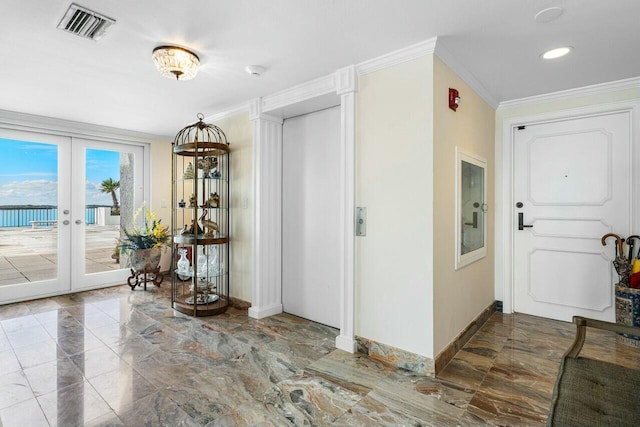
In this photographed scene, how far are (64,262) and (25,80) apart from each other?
2527 millimetres

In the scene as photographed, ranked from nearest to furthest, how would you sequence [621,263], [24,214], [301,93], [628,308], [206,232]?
[628,308], [621,263], [301,93], [206,232], [24,214]

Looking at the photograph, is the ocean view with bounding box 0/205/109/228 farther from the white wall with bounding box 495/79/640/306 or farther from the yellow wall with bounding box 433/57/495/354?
the white wall with bounding box 495/79/640/306

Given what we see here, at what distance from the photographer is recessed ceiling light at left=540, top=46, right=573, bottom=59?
2318mm

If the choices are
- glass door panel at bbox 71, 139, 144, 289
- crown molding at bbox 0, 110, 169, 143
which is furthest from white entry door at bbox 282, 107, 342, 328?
glass door panel at bbox 71, 139, 144, 289

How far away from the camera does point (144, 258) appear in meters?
4.45

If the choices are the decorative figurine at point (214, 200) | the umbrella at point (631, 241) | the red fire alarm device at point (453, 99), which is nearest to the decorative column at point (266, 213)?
the decorative figurine at point (214, 200)

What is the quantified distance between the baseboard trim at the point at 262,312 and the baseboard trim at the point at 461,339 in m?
1.80

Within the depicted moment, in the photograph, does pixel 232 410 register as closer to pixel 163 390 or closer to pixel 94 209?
pixel 163 390

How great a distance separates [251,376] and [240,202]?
1.99 m

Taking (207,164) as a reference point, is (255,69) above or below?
above

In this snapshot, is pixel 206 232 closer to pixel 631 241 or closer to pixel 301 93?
pixel 301 93

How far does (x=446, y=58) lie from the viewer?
2.38m

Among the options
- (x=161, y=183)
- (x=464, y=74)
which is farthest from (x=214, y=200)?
(x=464, y=74)

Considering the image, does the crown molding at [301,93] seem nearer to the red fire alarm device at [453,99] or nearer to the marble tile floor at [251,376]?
the red fire alarm device at [453,99]
